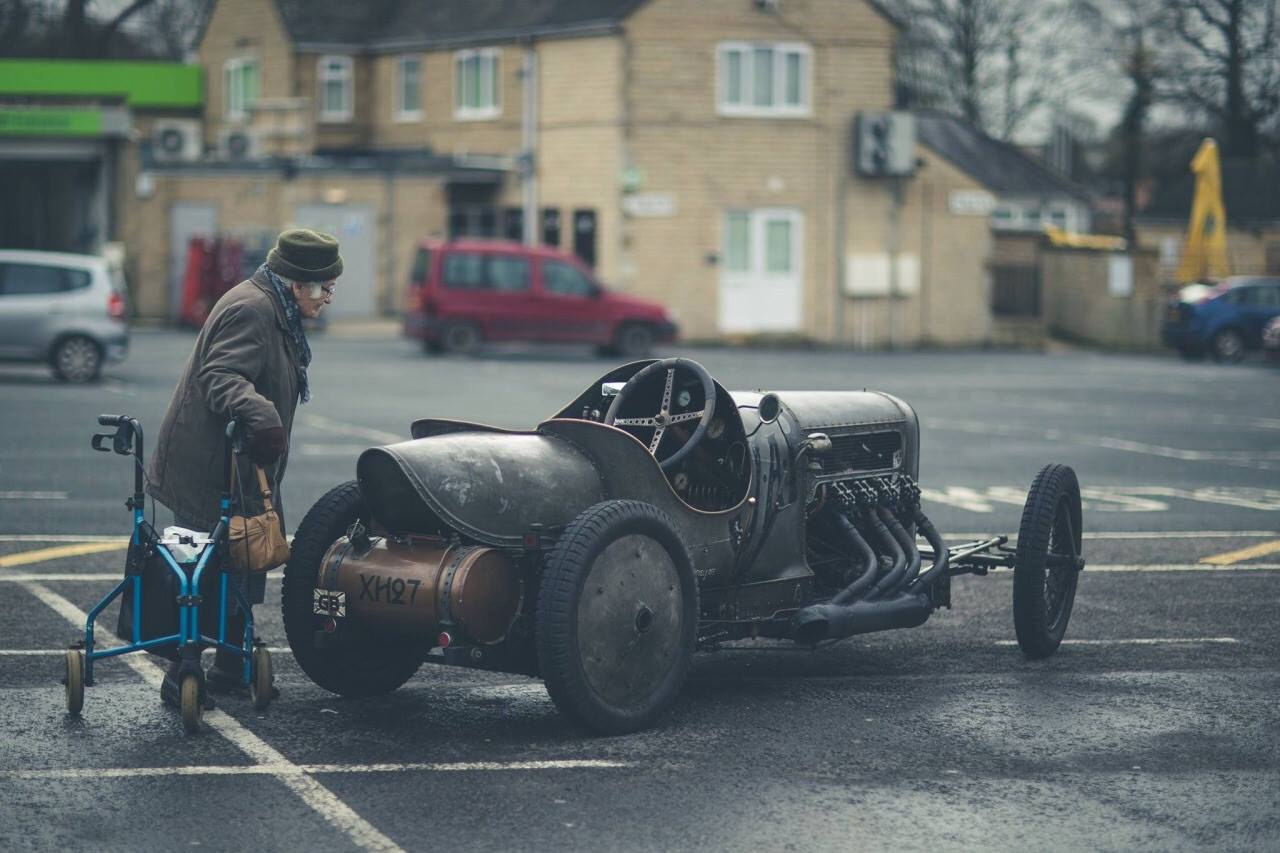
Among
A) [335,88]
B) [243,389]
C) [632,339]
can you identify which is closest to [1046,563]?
[243,389]

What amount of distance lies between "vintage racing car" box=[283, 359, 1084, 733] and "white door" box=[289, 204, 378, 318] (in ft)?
120

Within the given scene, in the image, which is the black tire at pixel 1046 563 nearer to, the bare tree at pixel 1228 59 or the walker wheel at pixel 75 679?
the walker wheel at pixel 75 679

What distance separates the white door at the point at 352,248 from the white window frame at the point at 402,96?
5.15 m

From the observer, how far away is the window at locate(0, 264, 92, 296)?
26.3 meters

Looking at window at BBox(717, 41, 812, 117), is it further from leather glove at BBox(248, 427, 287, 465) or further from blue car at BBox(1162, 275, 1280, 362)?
leather glove at BBox(248, 427, 287, 465)

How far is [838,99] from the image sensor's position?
4359 centimetres

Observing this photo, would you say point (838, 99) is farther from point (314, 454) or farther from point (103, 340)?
point (314, 454)

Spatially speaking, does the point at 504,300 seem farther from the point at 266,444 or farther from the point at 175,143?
the point at 266,444

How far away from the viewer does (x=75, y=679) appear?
7.44 metres

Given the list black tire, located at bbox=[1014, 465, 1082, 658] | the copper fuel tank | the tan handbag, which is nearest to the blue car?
black tire, located at bbox=[1014, 465, 1082, 658]

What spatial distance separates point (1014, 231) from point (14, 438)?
106 ft

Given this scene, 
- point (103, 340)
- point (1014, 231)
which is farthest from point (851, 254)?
point (103, 340)

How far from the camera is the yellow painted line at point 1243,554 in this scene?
12281 millimetres

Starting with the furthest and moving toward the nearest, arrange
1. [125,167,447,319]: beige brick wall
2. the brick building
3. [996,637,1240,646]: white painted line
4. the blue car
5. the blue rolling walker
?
1. [125,167,447,319]: beige brick wall
2. the brick building
3. the blue car
4. [996,637,1240,646]: white painted line
5. the blue rolling walker
